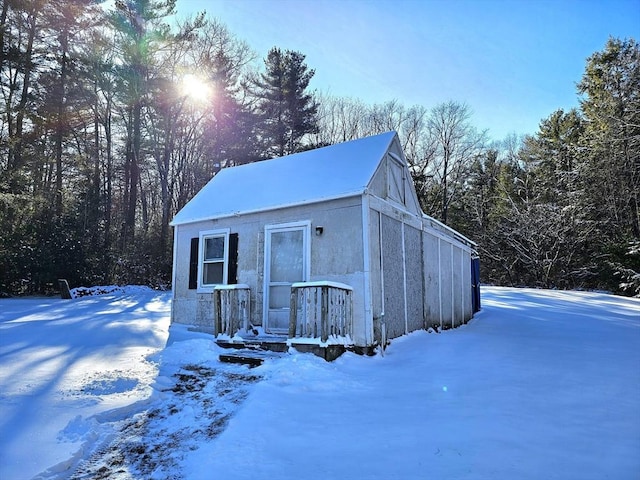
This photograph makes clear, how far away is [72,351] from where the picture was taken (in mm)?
6145

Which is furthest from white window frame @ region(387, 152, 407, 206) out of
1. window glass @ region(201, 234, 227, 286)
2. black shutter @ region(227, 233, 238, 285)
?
window glass @ region(201, 234, 227, 286)

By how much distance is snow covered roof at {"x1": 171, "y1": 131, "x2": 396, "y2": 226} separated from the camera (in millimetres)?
7355

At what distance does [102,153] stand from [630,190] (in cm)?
2781

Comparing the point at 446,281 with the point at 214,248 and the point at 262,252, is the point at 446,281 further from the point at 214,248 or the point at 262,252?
the point at 214,248

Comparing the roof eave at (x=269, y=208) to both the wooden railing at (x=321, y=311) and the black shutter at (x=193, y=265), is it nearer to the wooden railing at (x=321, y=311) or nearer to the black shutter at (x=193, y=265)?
the black shutter at (x=193, y=265)

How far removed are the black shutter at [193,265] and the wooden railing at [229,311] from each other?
1.91 metres

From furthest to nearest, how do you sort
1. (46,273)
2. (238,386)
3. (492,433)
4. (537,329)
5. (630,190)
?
(630,190)
(46,273)
(537,329)
(238,386)
(492,433)

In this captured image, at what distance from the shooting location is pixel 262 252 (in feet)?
26.4

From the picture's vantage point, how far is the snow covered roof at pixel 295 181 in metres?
7.36

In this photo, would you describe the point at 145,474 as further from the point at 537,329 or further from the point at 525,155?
the point at 525,155

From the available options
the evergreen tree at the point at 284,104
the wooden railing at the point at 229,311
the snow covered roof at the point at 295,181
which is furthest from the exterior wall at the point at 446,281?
the evergreen tree at the point at 284,104

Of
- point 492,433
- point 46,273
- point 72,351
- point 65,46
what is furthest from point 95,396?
point 65,46

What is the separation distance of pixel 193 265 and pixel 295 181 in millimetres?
3127

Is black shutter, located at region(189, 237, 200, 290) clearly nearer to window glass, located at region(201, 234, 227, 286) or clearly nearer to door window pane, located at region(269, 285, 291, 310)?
window glass, located at region(201, 234, 227, 286)
